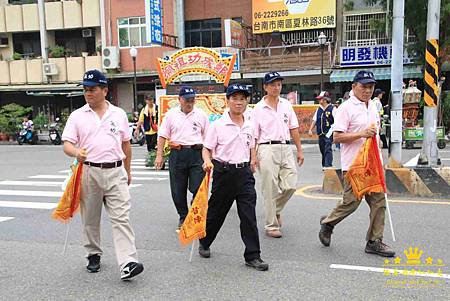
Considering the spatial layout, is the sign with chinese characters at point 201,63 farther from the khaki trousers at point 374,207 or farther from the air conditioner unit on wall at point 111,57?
the air conditioner unit on wall at point 111,57

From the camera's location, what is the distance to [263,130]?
Answer: 578 cm

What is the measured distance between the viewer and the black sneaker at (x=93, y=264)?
4653 mm

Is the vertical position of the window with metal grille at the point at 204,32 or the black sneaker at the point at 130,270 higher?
the window with metal grille at the point at 204,32

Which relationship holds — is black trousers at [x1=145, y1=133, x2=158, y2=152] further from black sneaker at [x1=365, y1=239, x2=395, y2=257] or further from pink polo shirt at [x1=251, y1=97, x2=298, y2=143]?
black sneaker at [x1=365, y1=239, x2=395, y2=257]

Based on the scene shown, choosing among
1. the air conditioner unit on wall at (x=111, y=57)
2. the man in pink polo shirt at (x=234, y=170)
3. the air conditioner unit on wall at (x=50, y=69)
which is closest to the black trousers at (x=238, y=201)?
the man in pink polo shirt at (x=234, y=170)

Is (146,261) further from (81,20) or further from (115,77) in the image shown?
(81,20)

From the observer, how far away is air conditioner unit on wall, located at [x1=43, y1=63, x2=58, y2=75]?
2789cm

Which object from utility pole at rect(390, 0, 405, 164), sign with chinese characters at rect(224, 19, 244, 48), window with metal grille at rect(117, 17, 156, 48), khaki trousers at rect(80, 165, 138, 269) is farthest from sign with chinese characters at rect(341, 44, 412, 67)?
khaki trousers at rect(80, 165, 138, 269)

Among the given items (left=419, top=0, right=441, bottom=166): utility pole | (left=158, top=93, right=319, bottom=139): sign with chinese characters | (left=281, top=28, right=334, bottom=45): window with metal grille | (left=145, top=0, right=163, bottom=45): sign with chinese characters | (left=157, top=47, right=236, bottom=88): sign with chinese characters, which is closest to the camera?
(left=419, top=0, right=441, bottom=166): utility pole

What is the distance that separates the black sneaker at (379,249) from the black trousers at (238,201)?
120 centimetres

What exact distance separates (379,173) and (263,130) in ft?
5.01

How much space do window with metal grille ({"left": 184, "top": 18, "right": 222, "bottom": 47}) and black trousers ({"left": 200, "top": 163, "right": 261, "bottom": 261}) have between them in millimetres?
22183

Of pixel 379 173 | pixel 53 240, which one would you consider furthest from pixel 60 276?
pixel 379 173

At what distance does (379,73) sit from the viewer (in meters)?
21.1
